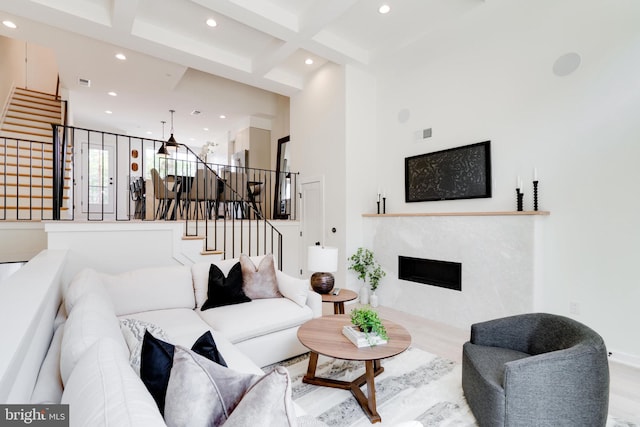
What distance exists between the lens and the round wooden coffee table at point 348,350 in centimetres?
199

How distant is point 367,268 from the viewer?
15.9 feet

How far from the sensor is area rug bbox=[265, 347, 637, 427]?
6.56ft

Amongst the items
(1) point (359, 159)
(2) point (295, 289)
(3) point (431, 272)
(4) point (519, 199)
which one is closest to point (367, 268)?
(3) point (431, 272)

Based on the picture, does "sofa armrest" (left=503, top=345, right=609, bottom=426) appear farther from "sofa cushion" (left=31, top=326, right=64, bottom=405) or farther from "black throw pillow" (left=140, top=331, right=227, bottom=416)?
"sofa cushion" (left=31, top=326, right=64, bottom=405)

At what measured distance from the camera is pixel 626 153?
110 inches

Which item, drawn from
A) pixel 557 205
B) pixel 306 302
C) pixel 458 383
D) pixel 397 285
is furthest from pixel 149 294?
pixel 557 205

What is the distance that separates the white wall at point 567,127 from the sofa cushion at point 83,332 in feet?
12.6

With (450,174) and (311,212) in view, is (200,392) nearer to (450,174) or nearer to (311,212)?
(450,174)

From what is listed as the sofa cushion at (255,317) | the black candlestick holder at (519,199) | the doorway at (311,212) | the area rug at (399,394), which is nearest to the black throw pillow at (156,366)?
the area rug at (399,394)

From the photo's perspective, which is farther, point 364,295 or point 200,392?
point 364,295

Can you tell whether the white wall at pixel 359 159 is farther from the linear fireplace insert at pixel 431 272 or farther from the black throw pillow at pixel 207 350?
the black throw pillow at pixel 207 350

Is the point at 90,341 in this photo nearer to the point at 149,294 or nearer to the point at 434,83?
the point at 149,294

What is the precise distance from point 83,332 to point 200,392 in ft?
2.25

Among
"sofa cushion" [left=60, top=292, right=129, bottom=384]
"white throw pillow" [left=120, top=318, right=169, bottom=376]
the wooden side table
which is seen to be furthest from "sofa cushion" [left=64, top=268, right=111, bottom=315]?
the wooden side table
